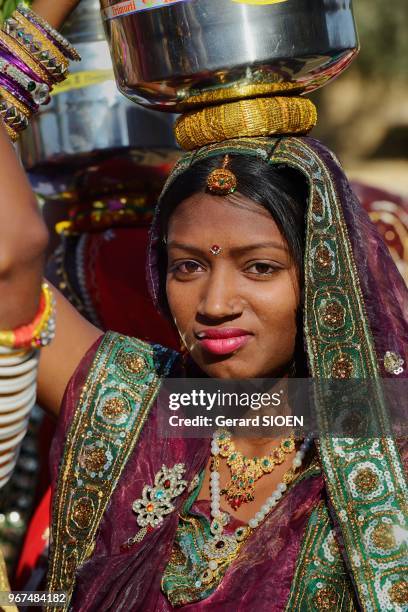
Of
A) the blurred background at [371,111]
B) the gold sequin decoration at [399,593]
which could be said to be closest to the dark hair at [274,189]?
the gold sequin decoration at [399,593]

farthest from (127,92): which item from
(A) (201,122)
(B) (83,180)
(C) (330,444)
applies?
(B) (83,180)

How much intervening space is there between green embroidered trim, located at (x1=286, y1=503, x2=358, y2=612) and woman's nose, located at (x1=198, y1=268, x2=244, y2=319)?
503 mm

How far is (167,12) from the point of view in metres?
2.55

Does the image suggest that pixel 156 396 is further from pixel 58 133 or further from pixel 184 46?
pixel 58 133

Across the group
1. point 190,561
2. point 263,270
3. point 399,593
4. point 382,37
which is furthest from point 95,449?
point 382,37

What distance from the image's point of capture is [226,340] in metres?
2.60

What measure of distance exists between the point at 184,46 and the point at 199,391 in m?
0.84

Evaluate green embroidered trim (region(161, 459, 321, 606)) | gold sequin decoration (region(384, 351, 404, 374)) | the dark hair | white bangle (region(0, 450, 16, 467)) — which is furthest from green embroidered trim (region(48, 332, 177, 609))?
white bangle (region(0, 450, 16, 467))

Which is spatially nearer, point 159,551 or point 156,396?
point 159,551

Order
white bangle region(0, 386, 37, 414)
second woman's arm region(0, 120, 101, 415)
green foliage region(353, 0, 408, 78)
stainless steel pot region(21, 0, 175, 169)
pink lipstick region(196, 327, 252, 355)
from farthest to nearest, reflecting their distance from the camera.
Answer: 1. green foliage region(353, 0, 408, 78)
2. stainless steel pot region(21, 0, 175, 169)
3. pink lipstick region(196, 327, 252, 355)
4. white bangle region(0, 386, 37, 414)
5. second woman's arm region(0, 120, 101, 415)

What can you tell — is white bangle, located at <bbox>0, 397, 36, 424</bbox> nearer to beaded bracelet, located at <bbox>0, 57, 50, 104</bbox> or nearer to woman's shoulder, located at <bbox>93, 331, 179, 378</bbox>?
beaded bracelet, located at <bbox>0, 57, 50, 104</bbox>

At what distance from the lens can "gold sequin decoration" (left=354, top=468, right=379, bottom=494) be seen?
97.2 inches

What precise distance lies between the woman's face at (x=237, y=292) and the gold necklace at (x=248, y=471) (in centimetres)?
20

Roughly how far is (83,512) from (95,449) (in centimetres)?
15
